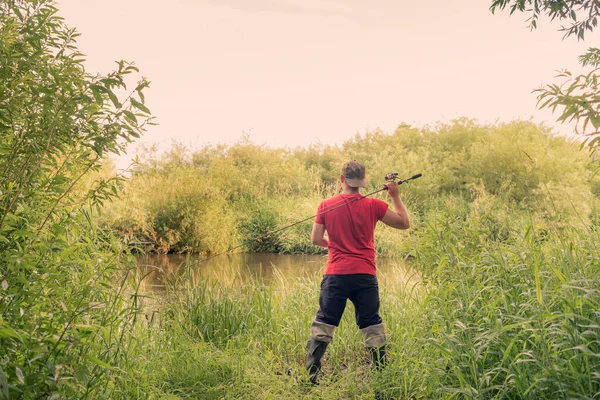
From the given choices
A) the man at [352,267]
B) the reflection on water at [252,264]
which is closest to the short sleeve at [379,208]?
the man at [352,267]

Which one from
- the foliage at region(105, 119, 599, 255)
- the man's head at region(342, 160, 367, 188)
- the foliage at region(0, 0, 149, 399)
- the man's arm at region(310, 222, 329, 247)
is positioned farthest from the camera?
the foliage at region(105, 119, 599, 255)

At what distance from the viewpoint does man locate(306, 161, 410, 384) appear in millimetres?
4363

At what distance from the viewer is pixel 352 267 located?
14.2 feet

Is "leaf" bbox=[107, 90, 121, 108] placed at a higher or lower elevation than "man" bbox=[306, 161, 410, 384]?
higher

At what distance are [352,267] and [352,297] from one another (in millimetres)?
272

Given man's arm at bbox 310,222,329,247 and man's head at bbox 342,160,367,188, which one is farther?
man's arm at bbox 310,222,329,247

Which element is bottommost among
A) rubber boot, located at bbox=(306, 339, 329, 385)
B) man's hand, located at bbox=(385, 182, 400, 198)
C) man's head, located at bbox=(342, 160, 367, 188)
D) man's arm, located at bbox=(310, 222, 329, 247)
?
rubber boot, located at bbox=(306, 339, 329, 385)

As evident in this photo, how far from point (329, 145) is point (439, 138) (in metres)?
6.66

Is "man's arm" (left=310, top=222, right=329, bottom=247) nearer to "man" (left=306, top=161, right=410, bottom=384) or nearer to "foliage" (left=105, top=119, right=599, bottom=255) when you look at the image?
"man" (left=306, top=161, right=410, bottom=384)

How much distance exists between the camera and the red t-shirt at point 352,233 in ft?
14.3

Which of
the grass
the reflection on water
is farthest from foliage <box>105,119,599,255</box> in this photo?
the grass

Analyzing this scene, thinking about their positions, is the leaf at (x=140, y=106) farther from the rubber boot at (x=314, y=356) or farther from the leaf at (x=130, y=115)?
the rubber boot at (x=314, y=356)

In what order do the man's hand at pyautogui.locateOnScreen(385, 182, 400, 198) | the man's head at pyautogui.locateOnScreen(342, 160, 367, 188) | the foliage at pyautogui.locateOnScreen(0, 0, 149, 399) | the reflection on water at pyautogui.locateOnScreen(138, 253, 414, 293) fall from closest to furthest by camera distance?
the foliage at pyautogui.locateOnScreen(0, 0, 149, 399), the man's hand at pyautogui.locateOnScreen(385, 182, 400, 198), the man's head at pyautogui.locateOnScreen(342, 160, 367, 188), the reflection on water at pyautogui.locateOnScreen(138, 253, 414, 293)

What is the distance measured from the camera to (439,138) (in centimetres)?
2162
